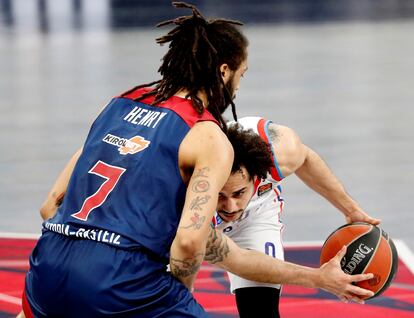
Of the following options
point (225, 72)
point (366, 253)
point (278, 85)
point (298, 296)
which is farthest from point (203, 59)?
point (278, 85)

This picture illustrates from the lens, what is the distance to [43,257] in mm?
3398

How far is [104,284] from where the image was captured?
3.26 metres

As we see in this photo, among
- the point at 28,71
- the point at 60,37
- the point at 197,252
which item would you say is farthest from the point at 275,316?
the point at 60,37

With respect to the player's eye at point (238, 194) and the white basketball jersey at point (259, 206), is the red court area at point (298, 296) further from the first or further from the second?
the player's eye at point (238, 194)

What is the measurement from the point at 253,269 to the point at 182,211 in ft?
1.49

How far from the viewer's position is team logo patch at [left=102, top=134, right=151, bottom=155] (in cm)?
339

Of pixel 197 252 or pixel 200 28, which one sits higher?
pixel 200 28

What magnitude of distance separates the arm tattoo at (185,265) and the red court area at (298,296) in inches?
73.8

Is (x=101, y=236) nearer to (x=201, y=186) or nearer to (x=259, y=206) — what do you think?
(x=201, y=186)

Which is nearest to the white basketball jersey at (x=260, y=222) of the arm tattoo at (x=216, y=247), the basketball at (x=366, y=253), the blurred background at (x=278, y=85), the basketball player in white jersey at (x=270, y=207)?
the basketball player in white jersey at (x=270, y=207)

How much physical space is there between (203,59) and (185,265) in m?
0.75

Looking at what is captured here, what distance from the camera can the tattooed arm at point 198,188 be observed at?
10.7ft

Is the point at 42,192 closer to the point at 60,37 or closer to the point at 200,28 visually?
the point at 200,28

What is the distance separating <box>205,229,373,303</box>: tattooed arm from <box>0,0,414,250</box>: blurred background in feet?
8.33
